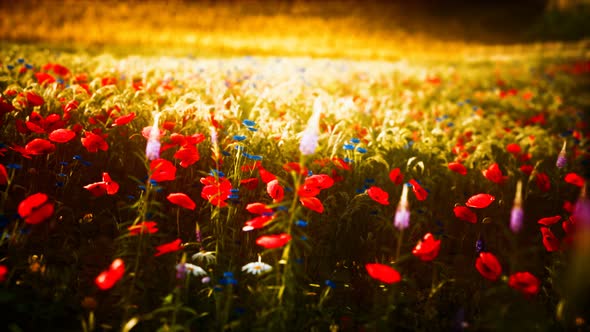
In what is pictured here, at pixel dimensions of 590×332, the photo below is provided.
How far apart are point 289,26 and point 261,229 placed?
51.8 ft

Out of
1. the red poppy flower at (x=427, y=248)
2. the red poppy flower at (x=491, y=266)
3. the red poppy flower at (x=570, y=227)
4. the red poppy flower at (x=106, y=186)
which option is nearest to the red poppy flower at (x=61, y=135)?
the red poppy flower at (x=106, y=186)

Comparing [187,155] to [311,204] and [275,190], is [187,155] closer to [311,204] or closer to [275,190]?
[275,190]

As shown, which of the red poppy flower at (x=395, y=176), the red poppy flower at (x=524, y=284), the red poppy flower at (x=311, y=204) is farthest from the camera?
the red poppy flower at (x=395, y=176)

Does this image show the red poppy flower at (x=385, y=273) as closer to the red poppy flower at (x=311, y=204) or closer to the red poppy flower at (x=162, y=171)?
the red poppy flower at (x=311, y=204)

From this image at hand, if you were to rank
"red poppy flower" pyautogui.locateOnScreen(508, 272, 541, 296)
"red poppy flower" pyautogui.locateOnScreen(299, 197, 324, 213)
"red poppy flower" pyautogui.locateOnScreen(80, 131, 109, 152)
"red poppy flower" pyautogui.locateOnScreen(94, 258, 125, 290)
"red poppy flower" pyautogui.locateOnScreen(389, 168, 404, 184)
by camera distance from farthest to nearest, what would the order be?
"red poppy flower" pyautogui.locateOnScreen(389, 168, 404, 184)
"red poppy flower" pyautogui.locateOnScreen(80, 131, 109, 152)
"red poppy flower" pyautogui.locateOnScreen(299, 197, 324, 213)
"red poppy flower" pyautogui.locateOnScreen(508, 272, 541, 296)
"red poppy flower" pyautogui.locateOnScreen(94, 258, 125, 290)

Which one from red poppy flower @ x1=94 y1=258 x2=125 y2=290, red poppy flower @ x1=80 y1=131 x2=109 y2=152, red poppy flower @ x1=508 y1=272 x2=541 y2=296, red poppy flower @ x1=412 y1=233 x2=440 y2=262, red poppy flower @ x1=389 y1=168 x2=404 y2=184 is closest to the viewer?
red poppy flower @ x1=94 y1=258 x2=125 y2=290

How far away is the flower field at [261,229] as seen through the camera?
1.45 metres

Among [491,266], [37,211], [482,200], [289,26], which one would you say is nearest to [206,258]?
[37,211]

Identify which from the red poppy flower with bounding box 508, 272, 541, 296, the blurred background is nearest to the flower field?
the red poppy flower with bounding box 508, 272, 541, 296

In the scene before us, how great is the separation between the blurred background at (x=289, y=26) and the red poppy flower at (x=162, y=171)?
26.3 feet

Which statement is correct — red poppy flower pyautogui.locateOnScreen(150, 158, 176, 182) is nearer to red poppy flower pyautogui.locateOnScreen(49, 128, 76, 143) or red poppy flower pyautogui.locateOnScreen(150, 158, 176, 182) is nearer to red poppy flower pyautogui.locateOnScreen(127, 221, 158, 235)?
red poppy flower pyautogui.locateOnScreen(127, 221, 158, 235)

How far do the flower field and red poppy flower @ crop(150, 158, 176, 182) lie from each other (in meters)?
0.01

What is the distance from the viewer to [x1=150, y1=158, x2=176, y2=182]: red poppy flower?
1682 mm

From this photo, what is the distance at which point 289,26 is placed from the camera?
1653cm
